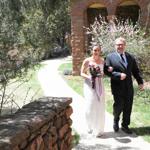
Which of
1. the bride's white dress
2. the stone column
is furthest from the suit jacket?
the stone column

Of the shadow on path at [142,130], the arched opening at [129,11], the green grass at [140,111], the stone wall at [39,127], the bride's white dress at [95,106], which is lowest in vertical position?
the green grass at [140,111]

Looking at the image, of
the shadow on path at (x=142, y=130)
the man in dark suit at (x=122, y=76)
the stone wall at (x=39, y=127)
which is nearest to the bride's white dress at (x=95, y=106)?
the man in dark suit at (x=122, y=76)

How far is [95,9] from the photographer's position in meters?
24.6

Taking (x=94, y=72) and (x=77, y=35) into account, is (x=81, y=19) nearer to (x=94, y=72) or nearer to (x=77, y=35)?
(x=77, y=35)

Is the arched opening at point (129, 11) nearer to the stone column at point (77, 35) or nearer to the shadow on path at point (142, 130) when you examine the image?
the stone column at point (77, 35)

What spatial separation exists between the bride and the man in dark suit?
0.20m

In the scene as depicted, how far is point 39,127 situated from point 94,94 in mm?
4169

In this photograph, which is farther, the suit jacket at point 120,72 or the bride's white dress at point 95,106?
the bride's white dress at point 95,106

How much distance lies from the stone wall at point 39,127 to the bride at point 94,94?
2.52 metres

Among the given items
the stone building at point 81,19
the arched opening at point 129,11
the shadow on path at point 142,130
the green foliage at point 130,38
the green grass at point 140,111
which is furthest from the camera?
the arched opening at point 129,11

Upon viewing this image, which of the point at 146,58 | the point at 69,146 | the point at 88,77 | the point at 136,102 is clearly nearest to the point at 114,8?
the point at 146,58

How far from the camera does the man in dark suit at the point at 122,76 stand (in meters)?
9.56

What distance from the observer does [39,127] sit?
5.68 metres

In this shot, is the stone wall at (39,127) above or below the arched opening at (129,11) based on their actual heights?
below
